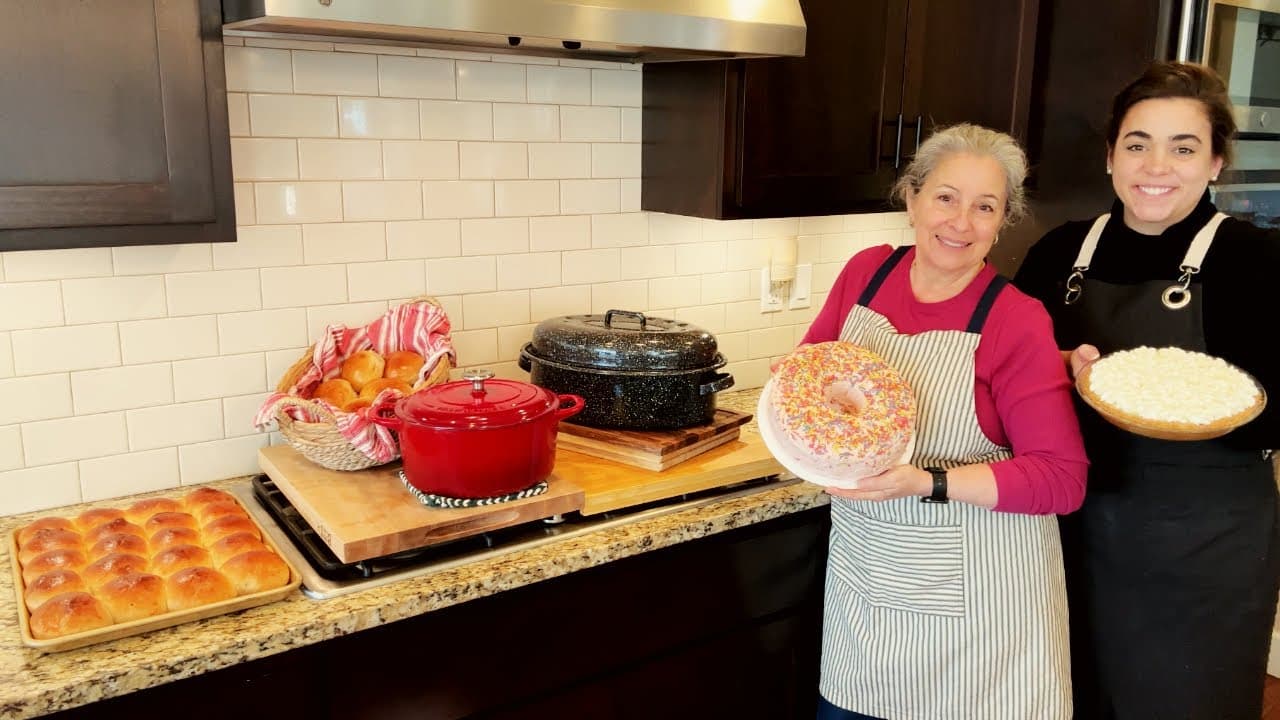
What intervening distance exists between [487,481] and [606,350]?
400 mm

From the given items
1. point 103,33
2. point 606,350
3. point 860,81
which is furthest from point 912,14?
point 103,33

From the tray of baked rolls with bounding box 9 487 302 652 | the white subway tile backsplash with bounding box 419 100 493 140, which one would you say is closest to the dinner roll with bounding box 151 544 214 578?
the tray of baked rolls with bounding box 9 487 302 652

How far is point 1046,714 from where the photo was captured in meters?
1.73

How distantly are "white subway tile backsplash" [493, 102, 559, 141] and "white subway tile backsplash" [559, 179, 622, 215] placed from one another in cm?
11

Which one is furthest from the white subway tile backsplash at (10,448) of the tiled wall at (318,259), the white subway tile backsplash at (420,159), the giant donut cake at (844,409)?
the giant donut cake at (844,409)

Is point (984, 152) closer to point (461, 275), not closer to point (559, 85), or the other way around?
point (559, 85)

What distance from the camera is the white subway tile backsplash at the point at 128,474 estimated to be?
1791mm

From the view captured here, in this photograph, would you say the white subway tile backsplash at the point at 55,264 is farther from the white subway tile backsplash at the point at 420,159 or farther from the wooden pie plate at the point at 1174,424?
the wooden pie plate at the point at 1174,424

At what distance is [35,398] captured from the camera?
172cm

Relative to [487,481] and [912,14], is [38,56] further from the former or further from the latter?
[912,14]

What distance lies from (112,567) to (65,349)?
1.64ft

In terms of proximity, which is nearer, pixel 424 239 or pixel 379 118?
pixel 379 118

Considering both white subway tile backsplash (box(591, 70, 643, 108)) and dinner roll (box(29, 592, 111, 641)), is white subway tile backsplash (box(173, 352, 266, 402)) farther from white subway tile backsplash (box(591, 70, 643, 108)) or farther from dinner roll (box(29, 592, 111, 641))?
white subway tile backsplash (box(591, 70, 643, 108))

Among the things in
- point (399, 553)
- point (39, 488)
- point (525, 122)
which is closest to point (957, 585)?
point (399, 553)
